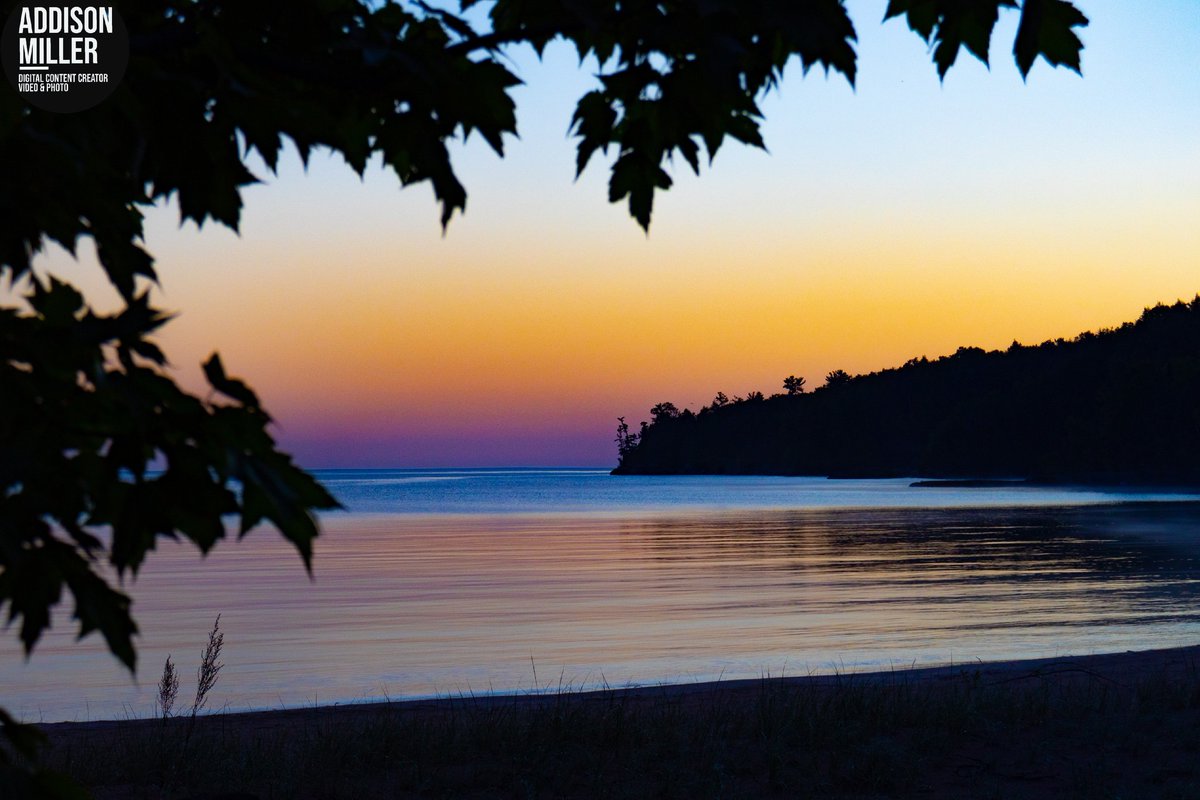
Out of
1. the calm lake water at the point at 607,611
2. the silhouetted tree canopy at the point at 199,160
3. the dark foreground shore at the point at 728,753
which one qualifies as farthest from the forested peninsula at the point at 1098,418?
the silhouetted tree canopy at the point at 199,160

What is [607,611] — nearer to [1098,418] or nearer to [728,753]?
[728,753]

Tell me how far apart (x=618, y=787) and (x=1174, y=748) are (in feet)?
14.5

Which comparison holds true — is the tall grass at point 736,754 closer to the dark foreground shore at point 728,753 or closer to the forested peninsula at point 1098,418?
the dark foreground shore at point 728,753

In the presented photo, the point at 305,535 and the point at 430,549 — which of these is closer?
the point at 305,535

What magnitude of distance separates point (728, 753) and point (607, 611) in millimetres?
17277

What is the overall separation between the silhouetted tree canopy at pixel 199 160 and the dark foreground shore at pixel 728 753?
18.8 feet

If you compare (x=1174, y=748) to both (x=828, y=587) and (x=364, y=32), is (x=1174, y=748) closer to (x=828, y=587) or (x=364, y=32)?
(x=364, y=32)

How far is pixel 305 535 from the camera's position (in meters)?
2.15

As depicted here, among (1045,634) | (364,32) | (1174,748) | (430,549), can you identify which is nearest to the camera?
(364,32)

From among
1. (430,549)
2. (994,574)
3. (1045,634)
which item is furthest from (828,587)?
(430,549)

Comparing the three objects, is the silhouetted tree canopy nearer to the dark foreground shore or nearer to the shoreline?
the dark foreground shore

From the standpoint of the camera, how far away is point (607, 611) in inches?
1025

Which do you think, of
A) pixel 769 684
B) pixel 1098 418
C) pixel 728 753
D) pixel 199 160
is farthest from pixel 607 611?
pixel 1098 418

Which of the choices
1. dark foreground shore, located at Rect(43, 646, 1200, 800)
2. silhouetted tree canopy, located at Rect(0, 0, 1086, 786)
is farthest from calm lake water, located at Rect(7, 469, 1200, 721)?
silhouetted tree canopy, located at Rect(0, 0, 1086, 786)
